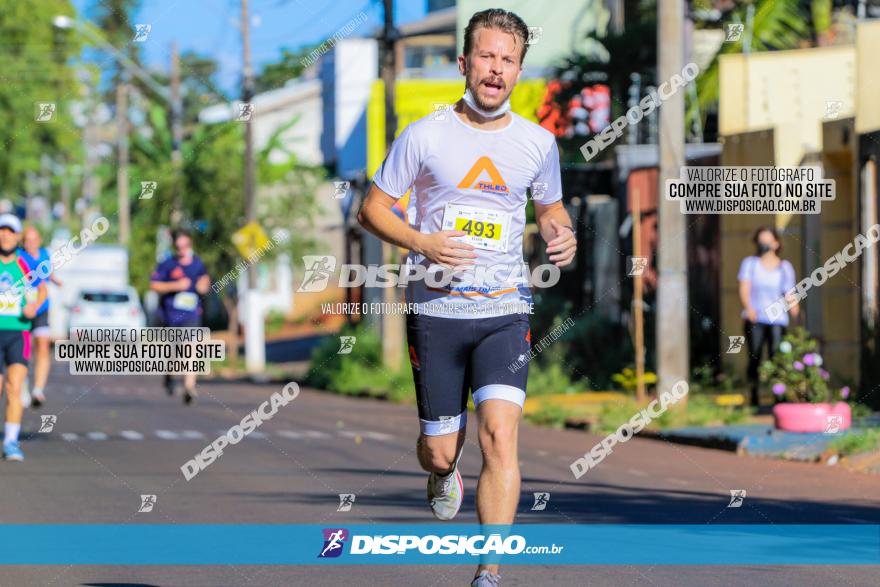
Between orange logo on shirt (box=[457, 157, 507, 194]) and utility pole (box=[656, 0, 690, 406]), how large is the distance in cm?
1195

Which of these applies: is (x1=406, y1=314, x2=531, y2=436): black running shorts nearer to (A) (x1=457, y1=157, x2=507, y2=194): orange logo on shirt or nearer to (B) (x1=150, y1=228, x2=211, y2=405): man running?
(A) (x1=457, y1=157, x2=507, y2=194): orange logo on shirt

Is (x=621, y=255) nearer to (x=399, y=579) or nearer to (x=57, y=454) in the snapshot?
(x=57, y=454)

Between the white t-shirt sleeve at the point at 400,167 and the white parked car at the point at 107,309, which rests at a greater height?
the white t-shirt sleeve at the point at 400,167

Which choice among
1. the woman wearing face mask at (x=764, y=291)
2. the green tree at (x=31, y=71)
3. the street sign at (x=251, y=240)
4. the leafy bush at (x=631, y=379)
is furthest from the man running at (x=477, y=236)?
the green tree at (x=31, y=71)

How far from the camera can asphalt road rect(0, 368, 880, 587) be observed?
8289 millimetres

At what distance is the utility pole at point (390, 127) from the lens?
87.0 feet

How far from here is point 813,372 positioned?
16469 millimetres

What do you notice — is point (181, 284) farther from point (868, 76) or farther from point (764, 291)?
point (868, 76)

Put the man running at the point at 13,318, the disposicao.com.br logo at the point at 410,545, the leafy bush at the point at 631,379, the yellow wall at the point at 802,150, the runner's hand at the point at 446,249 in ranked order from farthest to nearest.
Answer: the leafy bush at the point at 631,379
the yellow wall at the point at 802,150
the man running at the point at 13,318
the disposicao.com.br logo at the point at 410,545
the runner's hand at the point at 446,249

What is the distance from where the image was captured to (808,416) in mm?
16250

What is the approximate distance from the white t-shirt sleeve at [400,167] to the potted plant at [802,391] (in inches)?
379

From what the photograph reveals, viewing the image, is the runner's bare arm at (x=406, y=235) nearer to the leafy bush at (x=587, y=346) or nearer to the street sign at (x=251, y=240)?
the leafy bush at (x=587, y=346)

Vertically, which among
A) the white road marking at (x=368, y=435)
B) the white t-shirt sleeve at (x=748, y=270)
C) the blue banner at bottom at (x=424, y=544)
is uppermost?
the white t-shirt sleeve at (x=748, y=270)

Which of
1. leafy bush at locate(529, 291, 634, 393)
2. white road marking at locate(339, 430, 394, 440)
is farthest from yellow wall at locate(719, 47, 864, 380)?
white road marking at locate(339, 430, 394, 440)
